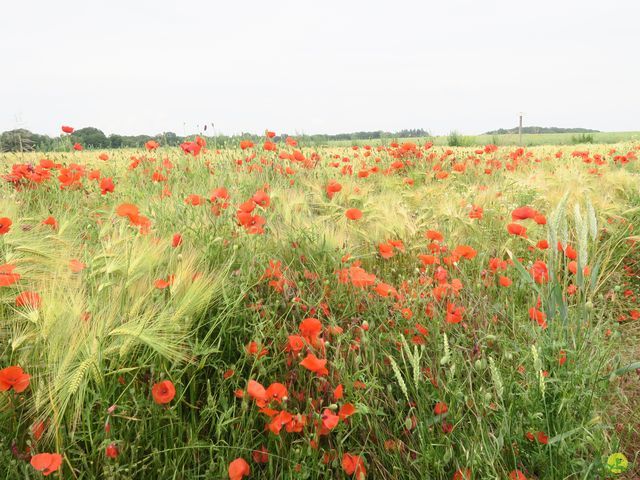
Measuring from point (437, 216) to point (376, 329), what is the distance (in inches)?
58.4

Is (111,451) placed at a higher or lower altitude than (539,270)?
lower

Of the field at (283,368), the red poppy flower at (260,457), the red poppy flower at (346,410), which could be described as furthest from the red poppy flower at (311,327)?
the red poppy flower at (260,457)

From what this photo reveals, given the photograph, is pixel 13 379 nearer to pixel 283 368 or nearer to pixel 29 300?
pixel 29 300

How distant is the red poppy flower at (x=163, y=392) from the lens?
119cm

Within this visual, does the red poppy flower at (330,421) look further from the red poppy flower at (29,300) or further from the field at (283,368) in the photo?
the red poppy flower at (29,300)

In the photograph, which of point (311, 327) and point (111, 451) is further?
point (311, 327)

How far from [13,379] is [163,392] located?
0.34 m

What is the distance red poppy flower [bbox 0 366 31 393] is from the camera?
1106 millimetres

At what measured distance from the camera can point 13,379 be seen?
1.12 m

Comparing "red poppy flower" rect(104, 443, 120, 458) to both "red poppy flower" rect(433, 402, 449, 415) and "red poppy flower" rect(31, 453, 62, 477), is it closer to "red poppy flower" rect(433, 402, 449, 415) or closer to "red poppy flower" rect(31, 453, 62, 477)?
"red poppy flower" rect(31, 453, 62, 477)

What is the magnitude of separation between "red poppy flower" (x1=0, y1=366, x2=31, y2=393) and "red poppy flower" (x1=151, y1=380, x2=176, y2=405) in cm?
30

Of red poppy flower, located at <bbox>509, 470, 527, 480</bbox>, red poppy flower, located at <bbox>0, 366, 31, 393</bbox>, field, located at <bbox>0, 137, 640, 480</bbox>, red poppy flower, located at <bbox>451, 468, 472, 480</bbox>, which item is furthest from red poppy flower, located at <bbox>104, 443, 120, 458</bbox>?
red poppy flower, located at <bbox>509, 470, 527, 480</bbox>

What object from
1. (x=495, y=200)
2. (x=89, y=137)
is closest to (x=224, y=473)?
(x=495, y=200)

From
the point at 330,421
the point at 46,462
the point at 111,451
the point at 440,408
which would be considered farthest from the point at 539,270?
the point at 46,462
